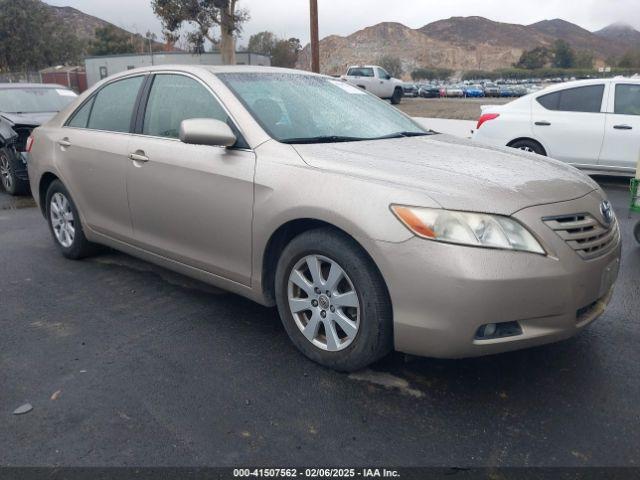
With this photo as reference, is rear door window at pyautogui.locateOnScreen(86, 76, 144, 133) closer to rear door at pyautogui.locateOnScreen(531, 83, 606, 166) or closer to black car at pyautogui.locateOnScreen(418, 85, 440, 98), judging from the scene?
rear door at pyautogui.locateOnScreen(531, 83, 606, 166)

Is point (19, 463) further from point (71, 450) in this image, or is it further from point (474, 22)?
point (474, 22)

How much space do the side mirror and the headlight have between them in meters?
1.24

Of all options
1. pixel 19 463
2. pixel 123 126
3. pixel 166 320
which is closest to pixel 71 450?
pixel 19 463

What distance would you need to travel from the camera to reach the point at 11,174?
27.9 feet

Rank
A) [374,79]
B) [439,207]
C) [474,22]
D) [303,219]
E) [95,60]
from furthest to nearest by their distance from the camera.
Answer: [474,22] → [95,60] → [374,79] → [303,219] → [439,207]

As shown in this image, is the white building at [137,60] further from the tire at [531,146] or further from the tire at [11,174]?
the tire at [531,146]

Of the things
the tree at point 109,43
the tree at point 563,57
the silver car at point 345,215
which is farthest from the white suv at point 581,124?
the tree at point 563,57

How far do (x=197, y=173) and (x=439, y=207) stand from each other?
1.62m

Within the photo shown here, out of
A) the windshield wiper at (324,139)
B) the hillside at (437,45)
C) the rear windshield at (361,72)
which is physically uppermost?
the hillside at (437,45)

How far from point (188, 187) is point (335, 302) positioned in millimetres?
1291

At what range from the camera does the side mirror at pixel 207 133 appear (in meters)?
3.29

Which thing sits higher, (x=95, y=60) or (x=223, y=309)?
(x=95, y=60)

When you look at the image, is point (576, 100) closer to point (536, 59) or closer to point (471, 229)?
point (471, 229)

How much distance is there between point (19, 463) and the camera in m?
2.40
